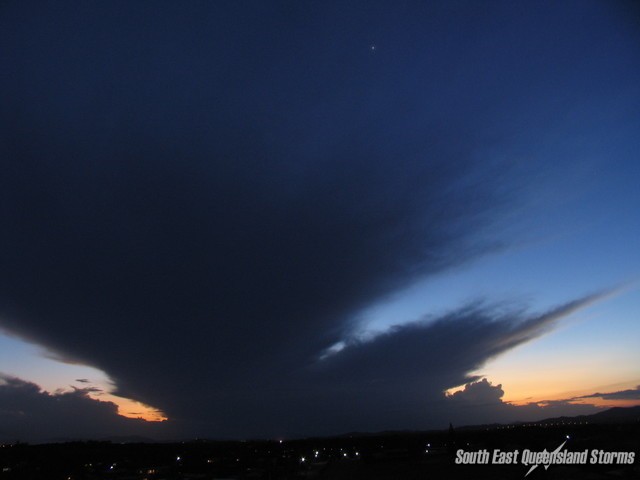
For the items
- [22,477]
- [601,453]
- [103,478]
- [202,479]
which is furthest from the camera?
[103,478]

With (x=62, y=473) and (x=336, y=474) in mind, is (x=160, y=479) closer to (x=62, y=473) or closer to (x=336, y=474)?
(x=62, y=473)

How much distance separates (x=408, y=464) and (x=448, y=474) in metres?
12.3

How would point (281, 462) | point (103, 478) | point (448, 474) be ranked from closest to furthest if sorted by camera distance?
point (448, 474), point (103, 478), point (281, 462)

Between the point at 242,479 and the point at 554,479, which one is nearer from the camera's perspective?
the point at 554,479

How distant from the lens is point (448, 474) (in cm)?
4297

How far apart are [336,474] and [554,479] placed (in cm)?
2885

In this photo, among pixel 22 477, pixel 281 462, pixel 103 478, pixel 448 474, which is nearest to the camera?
pixel 448 474

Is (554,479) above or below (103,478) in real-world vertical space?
below

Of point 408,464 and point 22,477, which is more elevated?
point 22,477

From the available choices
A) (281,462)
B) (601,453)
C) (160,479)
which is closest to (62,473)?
(160,479)

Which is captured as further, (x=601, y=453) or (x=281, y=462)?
(x=281, y=462)

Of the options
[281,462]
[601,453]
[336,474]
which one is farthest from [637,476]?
[281,462]

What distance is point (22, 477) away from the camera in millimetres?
52344

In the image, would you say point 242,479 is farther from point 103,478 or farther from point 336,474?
point 103,478
